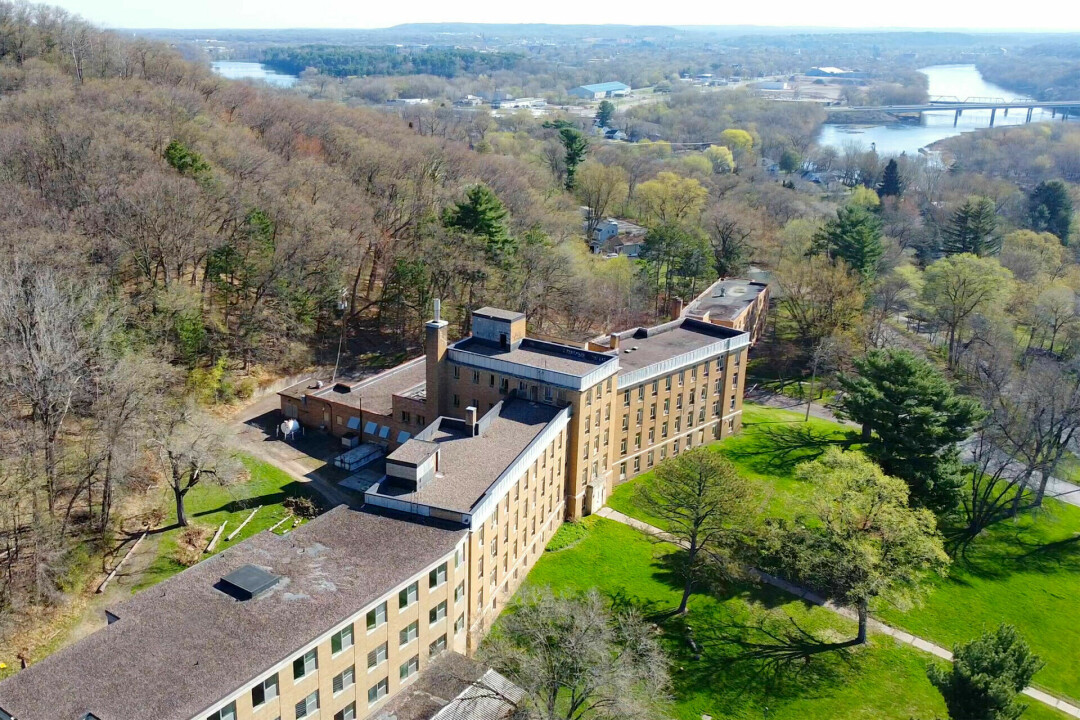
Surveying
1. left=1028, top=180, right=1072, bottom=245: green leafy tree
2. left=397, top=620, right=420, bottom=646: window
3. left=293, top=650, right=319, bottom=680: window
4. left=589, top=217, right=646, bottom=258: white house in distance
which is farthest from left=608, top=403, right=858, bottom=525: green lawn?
left=1028, top=180, right=1072, bottom=245: green leafy tree

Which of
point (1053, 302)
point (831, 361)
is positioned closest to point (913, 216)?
point (1053, 302)

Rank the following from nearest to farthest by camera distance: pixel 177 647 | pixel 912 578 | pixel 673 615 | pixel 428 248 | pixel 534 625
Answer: pixel 177 647
pixel 534 625
pixel 912 578
pixel 673 615
pixel 428 248

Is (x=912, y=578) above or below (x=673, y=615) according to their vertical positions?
above

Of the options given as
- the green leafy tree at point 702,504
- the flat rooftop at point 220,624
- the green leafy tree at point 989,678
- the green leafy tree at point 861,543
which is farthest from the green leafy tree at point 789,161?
the flat rooftop at point 220,624

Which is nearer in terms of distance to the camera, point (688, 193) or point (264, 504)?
point (264, 504)

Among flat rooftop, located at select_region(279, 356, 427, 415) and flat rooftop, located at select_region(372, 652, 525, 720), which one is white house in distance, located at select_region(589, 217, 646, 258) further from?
flat rooftop, located at select_region(372, 652, 525, 720)

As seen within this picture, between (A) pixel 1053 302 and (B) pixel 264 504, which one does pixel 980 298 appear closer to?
(A) pixel 1053 302

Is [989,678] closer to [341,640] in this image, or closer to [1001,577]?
[1001,577]
